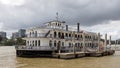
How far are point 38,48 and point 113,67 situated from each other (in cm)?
1549

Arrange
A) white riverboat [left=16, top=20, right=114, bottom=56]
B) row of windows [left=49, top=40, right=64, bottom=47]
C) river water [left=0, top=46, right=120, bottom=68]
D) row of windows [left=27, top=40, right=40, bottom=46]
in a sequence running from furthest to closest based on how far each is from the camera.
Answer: row of windows [left=49, top=40, right=64, bottom=47] < row of windows [left=27, top=40, right=40, bottom=46] < white riverboat [left=16, top=20, right=114, bottom=56] < river water [left=0, top=46, right=120, bottom=68]

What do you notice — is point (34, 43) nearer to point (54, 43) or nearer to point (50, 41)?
point (50, 41)

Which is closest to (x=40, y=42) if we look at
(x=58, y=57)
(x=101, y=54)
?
(x=58, y=57)

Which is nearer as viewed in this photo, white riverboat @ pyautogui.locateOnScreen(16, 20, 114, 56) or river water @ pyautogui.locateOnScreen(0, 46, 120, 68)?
river water @ pyautogui.locateOnScreen(0, 46, 120, 68)

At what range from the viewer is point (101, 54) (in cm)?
4734

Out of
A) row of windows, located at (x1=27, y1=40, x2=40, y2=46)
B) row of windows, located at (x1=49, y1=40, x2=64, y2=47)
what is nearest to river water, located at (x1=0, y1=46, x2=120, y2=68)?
row of windows, located at (x1=27, y1=40, x2=40, y2=46)

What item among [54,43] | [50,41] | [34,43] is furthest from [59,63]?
[34,43]

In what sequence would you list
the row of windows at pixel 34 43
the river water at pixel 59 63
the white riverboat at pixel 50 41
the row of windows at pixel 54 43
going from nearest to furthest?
the river water at pixel 59 63, the white riverboat at pixel 50 41, the row of windows at pixel 34 43, the row of windows at pixel 54 43

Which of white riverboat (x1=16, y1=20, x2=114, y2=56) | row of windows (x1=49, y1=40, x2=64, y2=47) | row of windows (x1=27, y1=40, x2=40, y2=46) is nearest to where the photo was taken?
white riverboat (x1=16, y1=20, x2=114, y2=56)

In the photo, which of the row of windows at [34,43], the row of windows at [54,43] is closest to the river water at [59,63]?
the row of windows at [34,43]

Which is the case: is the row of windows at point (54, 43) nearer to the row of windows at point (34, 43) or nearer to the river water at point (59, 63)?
the row of windows at point (34, 43)

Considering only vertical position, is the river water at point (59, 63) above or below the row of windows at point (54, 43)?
below

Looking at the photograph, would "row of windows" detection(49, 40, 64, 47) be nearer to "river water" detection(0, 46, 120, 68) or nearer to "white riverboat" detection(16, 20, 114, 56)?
"white riverboat" detection(16, 20, 114, 56)

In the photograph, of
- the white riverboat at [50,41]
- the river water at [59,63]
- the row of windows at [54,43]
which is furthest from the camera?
the row of windows at [54,43]
